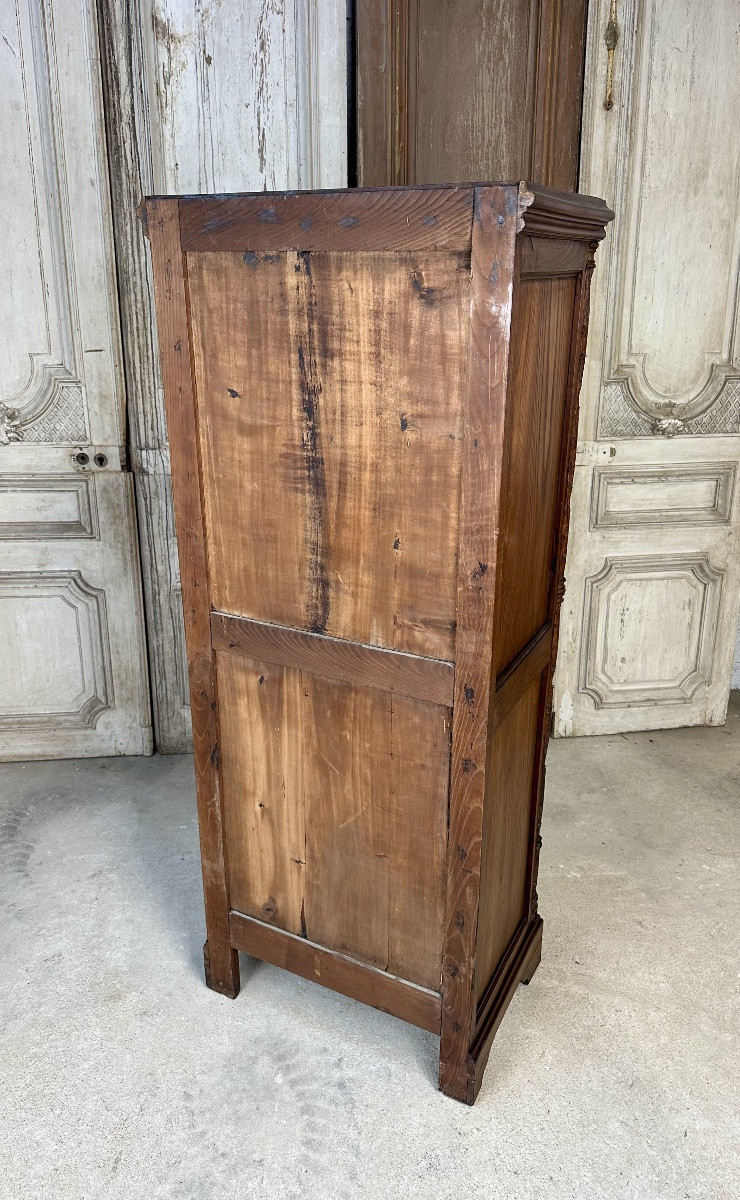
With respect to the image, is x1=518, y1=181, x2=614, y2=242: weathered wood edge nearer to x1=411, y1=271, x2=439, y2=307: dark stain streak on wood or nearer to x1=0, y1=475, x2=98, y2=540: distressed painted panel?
x1=411, y1=271, x2=439, y2=307: dark stain streak on wood

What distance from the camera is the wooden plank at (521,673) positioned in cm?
157

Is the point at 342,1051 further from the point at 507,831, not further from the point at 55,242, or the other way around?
the point at 55,242

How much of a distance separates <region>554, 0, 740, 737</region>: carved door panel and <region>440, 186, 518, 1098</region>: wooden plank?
1.57 metres

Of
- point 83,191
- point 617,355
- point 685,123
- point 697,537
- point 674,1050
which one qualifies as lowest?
point 674,1050

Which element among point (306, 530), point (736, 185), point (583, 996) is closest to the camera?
point (306, 530)

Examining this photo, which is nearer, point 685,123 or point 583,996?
point 583,996

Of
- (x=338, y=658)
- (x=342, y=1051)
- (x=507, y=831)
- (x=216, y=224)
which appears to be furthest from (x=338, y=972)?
(x=216, y=224)

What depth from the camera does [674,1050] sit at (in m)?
1.86

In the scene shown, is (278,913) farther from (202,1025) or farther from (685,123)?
(685,123)

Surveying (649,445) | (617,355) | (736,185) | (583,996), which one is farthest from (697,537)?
(583,996)

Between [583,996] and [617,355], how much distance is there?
1.87 meters

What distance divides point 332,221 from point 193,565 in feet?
2.22

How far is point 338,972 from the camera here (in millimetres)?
1832

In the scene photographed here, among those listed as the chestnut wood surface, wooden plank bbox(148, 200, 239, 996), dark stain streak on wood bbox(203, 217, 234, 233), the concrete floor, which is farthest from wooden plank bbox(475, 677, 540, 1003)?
dark stain streak on wood bbox(203, 217, 234, 233)
